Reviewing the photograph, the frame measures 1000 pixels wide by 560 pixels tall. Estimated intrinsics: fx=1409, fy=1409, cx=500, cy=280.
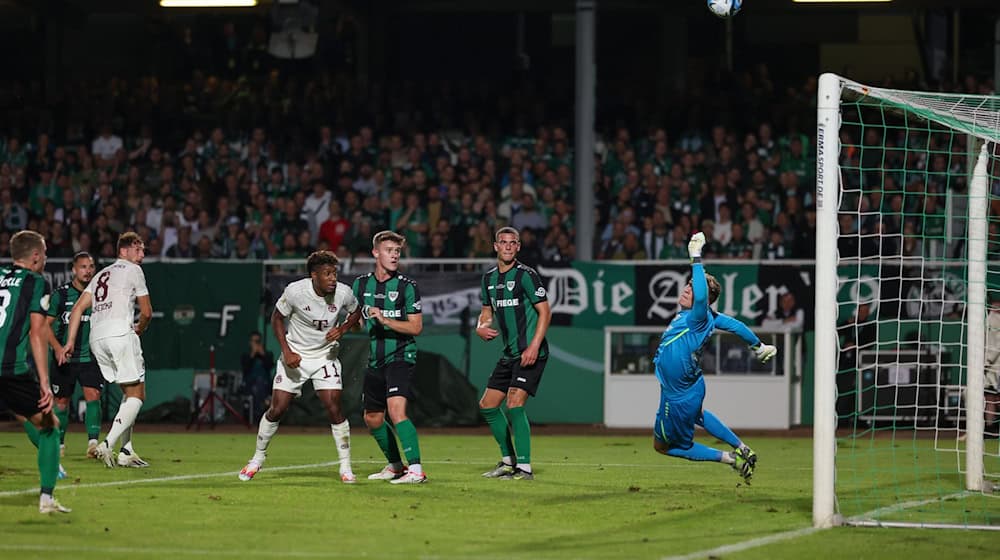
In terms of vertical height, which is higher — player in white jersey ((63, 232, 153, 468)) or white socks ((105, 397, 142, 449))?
player in white jersey ((63, 232, 153, 468))

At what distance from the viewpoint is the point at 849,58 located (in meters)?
30.7

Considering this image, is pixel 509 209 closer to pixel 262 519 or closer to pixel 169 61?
pixel 169 61

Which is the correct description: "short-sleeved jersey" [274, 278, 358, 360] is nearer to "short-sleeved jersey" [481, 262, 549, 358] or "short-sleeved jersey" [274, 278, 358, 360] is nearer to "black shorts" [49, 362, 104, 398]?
"short-sleeved jersey" [481, 262, 549, 358]

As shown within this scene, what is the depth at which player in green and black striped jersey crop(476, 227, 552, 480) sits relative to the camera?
41.7ft

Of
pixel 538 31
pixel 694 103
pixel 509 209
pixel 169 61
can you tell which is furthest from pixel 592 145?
pixel 169 61

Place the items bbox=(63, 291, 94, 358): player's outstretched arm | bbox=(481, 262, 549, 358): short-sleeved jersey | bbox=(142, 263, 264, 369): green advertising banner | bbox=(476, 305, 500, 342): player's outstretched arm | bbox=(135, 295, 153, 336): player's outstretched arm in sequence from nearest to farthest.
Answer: bbox=(476, 305, 500, 342): player's outstretched arm < bbox=(481, 262, 549, 358): short-sleeved jersey < bbox=(135, 295, 153, 336): player's outstretched arm < bbox=(63, 291, 94, 358): player's outstretched arm < bbox=(142, 263, 264, 369): green advertising banner

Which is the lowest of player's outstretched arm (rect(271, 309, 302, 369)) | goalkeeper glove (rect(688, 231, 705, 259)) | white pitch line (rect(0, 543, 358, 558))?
white pitch line (rect(0, 543, 358, 558))

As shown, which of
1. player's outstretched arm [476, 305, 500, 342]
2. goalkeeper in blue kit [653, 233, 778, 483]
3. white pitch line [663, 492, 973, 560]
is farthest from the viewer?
player's outstretched arm [476, 305, 500, 342]

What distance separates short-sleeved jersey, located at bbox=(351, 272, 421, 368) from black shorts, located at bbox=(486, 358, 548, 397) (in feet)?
3.13

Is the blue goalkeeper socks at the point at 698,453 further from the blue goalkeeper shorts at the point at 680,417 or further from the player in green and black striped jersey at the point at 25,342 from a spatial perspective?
the player in green and black striped jersey at the point at 25,342

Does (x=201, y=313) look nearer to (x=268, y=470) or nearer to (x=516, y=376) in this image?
(x=268, y=470)

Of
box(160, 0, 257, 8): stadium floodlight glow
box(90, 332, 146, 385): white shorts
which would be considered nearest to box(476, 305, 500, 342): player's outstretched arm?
box(90, 332, 146, 385): white shorts

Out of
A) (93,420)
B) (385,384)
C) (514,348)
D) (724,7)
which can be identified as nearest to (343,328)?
(385,384)

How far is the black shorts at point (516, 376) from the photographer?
12.7m
